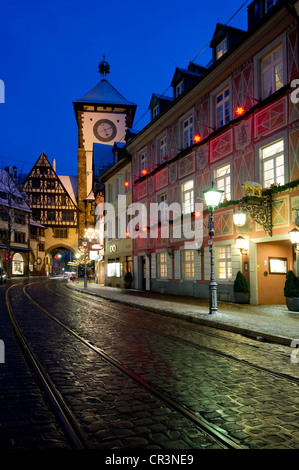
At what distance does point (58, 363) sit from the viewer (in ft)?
21.0

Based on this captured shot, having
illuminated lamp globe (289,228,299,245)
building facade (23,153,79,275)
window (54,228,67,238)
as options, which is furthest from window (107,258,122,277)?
window (54,228,67,238)

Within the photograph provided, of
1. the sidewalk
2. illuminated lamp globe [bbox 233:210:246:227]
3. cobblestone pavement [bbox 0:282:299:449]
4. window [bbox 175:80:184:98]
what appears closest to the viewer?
cobblestone pavement [bbox 0:282:299:449]

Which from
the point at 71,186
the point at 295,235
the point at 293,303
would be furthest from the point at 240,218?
the point at 71,186

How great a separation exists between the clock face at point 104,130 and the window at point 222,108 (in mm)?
47063

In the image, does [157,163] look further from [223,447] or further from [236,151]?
[223,447]

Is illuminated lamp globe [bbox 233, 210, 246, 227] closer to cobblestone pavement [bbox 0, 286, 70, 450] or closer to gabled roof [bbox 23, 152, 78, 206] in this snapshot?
cobblestone pavement [bbox 0, 286, 70, 450]

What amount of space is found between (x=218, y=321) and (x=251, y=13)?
13.3 metres

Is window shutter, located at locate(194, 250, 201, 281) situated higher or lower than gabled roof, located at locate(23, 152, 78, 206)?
lower

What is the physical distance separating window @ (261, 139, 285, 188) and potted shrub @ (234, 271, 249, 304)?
387 cm

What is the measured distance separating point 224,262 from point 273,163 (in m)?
5.36

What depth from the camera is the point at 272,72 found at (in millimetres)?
15500

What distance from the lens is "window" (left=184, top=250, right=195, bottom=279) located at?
21461mm

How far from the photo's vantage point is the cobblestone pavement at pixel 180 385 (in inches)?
145

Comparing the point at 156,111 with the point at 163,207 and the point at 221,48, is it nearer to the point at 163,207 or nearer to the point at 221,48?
the point at 163,207
